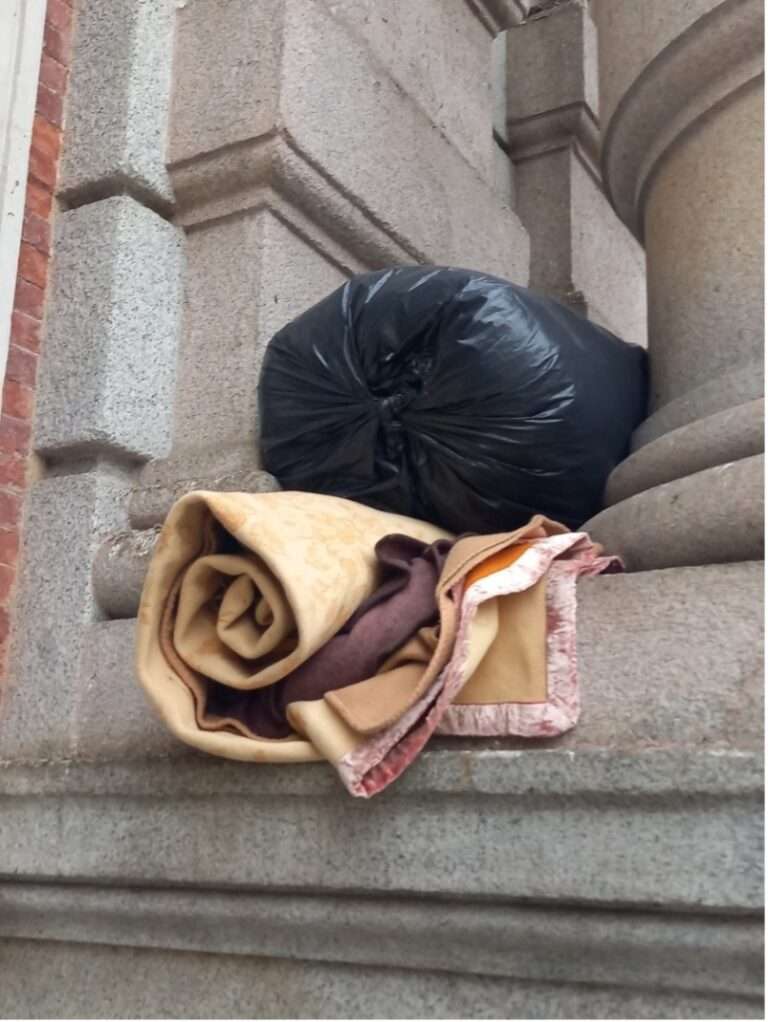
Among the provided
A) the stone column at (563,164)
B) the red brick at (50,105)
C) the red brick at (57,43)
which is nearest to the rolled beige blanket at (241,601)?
the red brick at (50,105)

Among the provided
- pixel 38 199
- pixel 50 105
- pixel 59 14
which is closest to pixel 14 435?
pixel 38 199

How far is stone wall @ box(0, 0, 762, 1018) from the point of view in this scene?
1397mm

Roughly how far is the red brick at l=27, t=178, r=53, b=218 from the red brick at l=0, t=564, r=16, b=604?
777mm

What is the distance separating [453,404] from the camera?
77.4 inches

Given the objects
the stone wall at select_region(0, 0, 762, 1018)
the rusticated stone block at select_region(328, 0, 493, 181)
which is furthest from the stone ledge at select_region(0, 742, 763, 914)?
the rusticated stone block at select_region(328, 0, 493, 181)

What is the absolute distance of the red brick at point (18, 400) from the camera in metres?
2.31

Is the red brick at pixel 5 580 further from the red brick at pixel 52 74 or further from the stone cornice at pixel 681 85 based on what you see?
the stone cornice at pixel 681 85

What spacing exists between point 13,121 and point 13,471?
766mm

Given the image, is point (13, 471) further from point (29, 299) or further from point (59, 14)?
point (59, 14)

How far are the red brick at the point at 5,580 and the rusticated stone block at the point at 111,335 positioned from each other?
25 centimetres

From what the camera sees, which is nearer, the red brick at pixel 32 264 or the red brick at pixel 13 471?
the red brick at pixel 13 471

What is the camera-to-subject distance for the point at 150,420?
233 cm

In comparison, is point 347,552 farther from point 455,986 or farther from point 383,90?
point 383,90

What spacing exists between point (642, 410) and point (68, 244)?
4.15 ft
